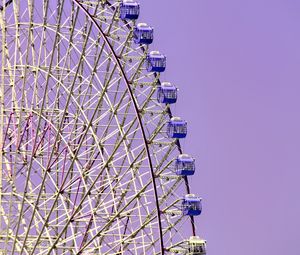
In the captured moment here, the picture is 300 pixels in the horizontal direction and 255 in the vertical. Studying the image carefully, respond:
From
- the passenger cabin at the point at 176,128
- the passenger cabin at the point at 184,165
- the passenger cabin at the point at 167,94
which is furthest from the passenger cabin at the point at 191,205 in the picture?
the passenger cabin at the point at 167,94

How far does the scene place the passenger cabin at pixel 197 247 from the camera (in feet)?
166

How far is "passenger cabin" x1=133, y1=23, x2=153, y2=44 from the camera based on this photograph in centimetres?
5291

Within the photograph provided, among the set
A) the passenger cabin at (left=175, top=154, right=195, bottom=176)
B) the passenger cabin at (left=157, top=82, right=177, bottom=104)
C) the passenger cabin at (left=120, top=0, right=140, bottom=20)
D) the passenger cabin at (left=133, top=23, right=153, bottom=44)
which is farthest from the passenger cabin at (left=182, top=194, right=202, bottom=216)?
the passenger cabin at (left=120, top=0, right=140, bottom=20)

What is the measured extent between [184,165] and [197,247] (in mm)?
3423

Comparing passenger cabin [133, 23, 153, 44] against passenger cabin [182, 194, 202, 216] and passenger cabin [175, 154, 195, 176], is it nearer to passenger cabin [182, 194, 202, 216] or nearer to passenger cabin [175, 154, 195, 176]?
passenger cabin [175, 154, 195, 176]

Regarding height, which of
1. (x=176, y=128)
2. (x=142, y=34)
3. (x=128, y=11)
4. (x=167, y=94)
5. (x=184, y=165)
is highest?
(x=128, y=11)

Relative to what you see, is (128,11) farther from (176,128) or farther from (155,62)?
(176,128)

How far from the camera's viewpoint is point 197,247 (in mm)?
50625

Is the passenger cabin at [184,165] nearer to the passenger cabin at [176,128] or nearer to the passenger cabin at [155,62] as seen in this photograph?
the passenger cabin at [176,128]

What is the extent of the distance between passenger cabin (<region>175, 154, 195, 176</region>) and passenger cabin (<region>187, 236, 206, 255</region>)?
113 inches

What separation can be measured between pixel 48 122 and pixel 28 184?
123 inches

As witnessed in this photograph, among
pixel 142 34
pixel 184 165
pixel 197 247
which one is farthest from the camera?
pixel 142 34

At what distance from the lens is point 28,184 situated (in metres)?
58.6

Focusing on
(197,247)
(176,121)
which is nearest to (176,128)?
(176,121)
